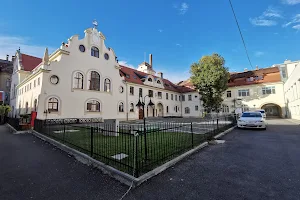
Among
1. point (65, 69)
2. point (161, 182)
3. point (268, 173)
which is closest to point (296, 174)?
point (268, 173)

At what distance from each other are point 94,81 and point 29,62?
17.0m

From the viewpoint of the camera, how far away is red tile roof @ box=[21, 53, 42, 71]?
91.7ft

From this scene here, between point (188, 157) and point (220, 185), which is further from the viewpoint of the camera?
point (188, 157)

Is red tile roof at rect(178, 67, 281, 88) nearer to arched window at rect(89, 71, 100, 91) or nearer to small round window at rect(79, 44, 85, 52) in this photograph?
arched window at rect(89, 71, 100, 91)

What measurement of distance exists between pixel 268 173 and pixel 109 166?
14.4ft

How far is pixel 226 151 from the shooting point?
6.25m

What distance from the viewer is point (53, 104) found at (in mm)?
18562

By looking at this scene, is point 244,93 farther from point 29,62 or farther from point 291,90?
point 29,62

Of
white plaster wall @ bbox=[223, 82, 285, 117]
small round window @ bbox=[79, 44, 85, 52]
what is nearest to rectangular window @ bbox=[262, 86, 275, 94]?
white plaster wall @ bbox=[223, 82, 285, 117]

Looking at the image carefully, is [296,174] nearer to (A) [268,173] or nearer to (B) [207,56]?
(A) [268,173]

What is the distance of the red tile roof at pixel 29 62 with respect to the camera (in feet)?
91.7

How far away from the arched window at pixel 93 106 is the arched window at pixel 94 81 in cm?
202

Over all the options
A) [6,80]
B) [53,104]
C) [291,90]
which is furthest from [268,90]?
[6,80]

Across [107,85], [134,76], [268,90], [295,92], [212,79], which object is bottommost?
[295,92]
